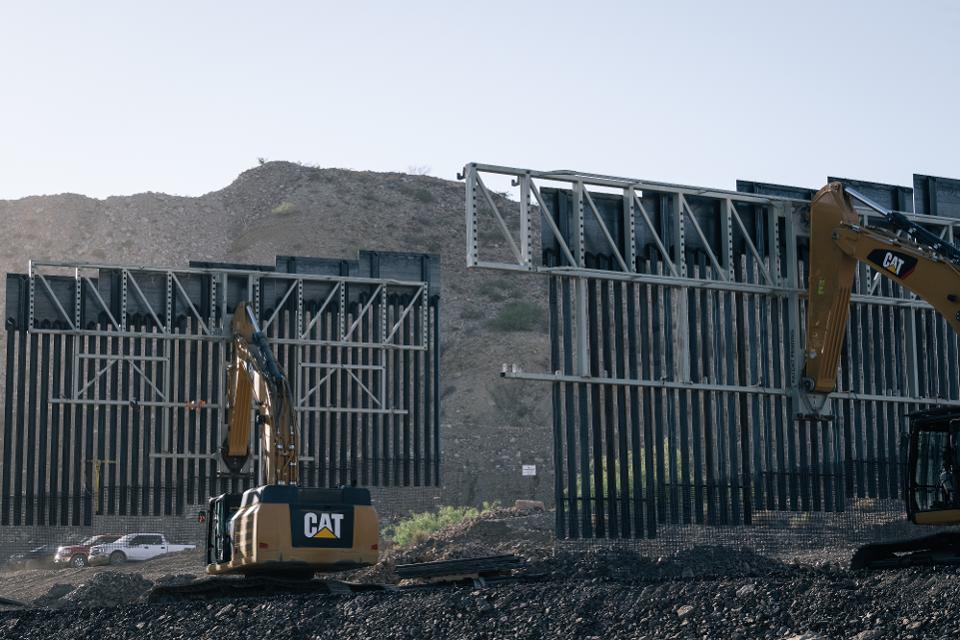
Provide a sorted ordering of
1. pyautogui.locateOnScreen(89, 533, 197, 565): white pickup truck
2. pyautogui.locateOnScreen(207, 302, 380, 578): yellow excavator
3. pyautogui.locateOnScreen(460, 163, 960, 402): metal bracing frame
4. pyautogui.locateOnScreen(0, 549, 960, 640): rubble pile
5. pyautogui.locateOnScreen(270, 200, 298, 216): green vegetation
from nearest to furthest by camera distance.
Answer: pyautogui.locateOnScreen(0, 549, 960, 640): rubble pile
pyautogui.locateOnScreen(207, 302, 380, 578): yellow excavator
pyautogui.locateOnScreen(460, 163, 960, 402): metal bracing frame
pyautogui.locateOnScreen(89, 533, 197, 565): white pickup truck
pyautogui.locateOnScreen(270, 200, 298, 216): green vegetation

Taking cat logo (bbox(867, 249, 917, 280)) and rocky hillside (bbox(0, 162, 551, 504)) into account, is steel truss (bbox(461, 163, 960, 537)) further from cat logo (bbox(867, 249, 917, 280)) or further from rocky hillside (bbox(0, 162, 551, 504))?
rocky hillside (bbox(0, 162, 551, 504))

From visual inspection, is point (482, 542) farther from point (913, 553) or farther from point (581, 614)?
point (581, 614)

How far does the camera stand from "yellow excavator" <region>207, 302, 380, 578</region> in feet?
73.7

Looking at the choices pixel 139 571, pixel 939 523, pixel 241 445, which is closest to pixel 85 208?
pixel 139 571

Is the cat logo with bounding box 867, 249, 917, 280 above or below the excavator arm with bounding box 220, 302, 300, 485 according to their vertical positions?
above

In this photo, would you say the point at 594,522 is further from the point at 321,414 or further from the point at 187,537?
the point at 187,537

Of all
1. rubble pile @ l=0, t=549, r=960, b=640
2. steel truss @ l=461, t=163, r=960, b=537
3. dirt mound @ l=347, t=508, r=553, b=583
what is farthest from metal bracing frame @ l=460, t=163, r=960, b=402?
rubble pile @ l=0, t=549, r=960, b=640

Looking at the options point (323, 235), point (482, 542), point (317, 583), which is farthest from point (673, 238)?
point (323, 235)

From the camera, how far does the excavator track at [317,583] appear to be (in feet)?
74.9

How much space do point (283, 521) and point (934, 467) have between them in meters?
9.61

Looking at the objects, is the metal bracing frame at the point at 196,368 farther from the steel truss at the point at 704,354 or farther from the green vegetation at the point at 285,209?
the green vegetation at the point at 285,209

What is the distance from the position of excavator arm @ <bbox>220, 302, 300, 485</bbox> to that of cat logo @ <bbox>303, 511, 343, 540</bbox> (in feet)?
5.93

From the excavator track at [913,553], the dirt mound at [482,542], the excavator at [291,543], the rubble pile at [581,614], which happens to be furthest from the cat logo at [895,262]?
the dirt mound at [482,542]

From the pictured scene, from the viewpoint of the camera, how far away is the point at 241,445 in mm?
30594
